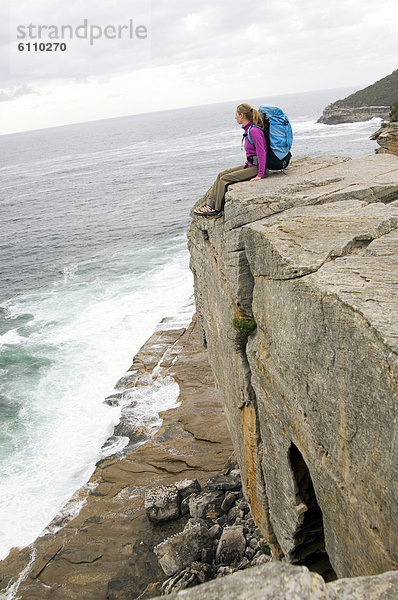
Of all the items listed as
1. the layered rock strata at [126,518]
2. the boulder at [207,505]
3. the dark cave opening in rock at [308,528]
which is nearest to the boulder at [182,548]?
the layered rock strata at [126,518]

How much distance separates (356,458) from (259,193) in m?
7.00

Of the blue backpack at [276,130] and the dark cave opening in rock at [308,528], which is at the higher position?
the blue backpack at [276,130]

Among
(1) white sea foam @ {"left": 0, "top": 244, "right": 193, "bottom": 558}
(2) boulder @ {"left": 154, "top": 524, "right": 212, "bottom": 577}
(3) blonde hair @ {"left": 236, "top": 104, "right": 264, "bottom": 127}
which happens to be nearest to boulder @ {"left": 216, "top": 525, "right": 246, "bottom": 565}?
(2) boulder @ {"left": 154, "top": 524, "right": 212, "bottom": 577}

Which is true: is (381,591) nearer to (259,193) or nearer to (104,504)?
(259,193)

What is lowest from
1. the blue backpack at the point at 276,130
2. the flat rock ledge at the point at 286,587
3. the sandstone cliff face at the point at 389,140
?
the flat rock ledge at the point at 286,587

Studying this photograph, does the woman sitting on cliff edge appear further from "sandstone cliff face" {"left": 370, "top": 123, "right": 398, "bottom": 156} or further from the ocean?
"sandstone cliff face" {"left": 370, "top": 123, "right": 398, "bottom": 156}

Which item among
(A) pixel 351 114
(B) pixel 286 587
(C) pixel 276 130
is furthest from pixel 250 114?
(A) pixel 351 114

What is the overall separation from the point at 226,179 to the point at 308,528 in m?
9.04

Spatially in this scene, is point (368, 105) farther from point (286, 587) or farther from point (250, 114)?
point (286, 587)

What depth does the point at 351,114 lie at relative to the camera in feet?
491

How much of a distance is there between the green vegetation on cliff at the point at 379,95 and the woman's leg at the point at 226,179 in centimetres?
13202

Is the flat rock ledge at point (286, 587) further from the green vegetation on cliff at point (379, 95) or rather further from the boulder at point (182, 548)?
the green vegetation on cliff at point (379, 95)

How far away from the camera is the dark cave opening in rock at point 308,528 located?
10883 millimetres

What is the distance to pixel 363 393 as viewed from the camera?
6.77m
